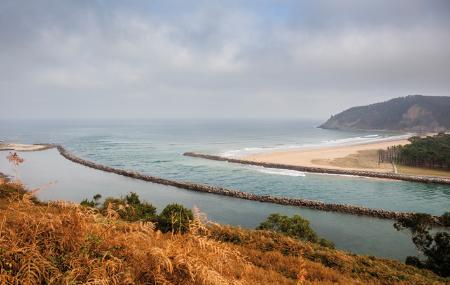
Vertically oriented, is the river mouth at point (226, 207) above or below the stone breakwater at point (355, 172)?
below

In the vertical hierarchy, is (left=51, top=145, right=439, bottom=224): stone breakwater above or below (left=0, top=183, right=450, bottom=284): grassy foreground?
below

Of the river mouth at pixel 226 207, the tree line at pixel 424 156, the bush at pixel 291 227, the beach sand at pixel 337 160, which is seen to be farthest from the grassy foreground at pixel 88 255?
the tree line at pixel 424 156

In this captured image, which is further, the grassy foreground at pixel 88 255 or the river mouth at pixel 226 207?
the river mouth at pixel 226 207

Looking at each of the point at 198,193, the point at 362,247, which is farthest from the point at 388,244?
the point at 198,193

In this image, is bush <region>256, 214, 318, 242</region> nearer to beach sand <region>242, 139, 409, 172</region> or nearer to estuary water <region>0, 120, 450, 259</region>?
estuary water <region>0, 120, 450, 259</region>

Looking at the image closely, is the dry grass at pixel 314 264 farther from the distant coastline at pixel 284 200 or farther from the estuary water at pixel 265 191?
the distant coastline at pixel 284 200

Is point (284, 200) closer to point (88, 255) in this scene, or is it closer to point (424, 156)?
point (88, 255)

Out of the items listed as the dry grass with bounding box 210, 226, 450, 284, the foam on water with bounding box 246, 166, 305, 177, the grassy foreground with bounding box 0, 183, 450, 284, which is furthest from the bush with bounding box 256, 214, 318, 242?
the foam on water with bounding box 246, 166, 305, 177
